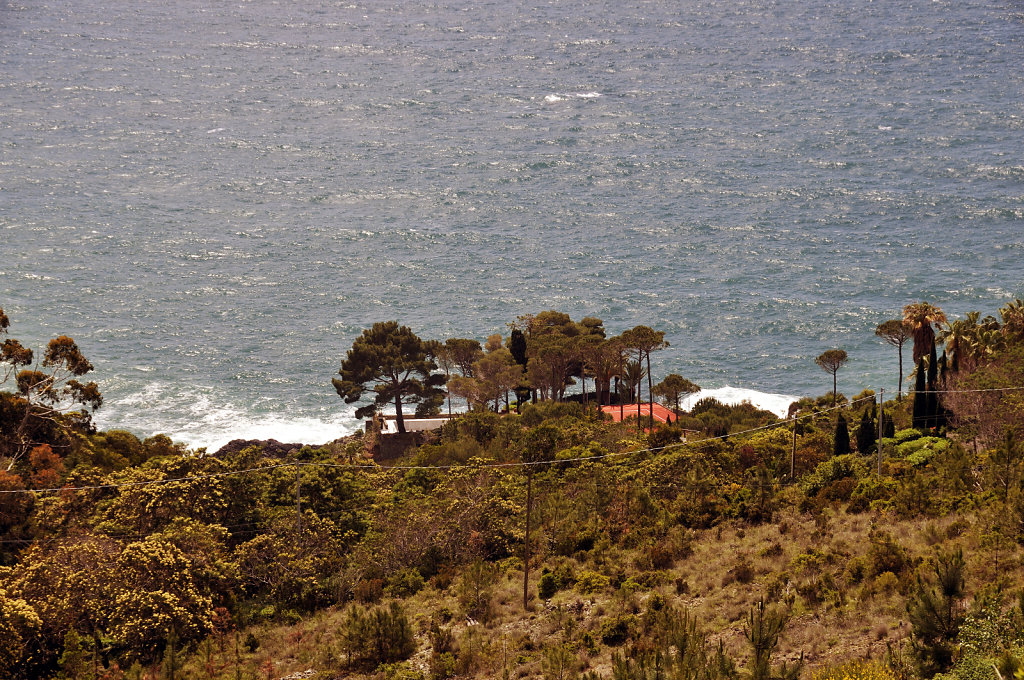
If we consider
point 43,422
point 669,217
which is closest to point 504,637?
point 43,422

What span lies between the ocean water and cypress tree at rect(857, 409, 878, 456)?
39062 millimetres

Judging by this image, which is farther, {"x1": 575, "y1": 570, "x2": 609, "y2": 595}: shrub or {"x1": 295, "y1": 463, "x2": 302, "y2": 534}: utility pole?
{"x1": 295, "y1": 463, "x2": 302, "y2": 534}: utility pole

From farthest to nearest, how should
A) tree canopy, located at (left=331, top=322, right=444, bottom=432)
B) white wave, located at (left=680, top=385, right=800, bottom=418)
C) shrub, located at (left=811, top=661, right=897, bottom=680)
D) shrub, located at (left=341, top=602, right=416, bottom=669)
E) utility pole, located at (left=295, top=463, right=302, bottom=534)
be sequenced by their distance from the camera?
white wave, located at (left=680, top=385, right=800, bottom=418)
tree canopy, located at (left=331, top=322, right=444, bottom=432)
utility pole, located at (left=295, top=463, right=302, bottom=534)
shrub, located at (left=341, top=602, right=416, bottom=669)
shrub, located at (left=811, top=661, right=897, bottom=680)

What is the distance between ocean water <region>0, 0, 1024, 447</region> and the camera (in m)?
110

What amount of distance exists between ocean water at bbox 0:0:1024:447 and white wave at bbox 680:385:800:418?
38.5 inches

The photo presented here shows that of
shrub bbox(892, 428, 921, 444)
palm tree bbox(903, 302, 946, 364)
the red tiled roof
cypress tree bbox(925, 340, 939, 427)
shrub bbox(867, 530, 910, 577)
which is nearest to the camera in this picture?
shrub bbox(867, 530, 910, 577)

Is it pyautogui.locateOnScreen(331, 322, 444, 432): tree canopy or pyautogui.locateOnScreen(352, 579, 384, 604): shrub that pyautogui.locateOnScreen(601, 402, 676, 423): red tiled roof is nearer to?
pyautogui.locateOnScreen(331, 322, 444, 432): tree canopy

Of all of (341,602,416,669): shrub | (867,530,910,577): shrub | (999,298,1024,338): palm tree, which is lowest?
(341,602,416,669): shrub

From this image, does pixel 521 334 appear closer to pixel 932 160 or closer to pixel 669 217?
pixel 669 217

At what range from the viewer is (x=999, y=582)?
34.3 metres

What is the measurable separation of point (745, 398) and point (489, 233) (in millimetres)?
56050

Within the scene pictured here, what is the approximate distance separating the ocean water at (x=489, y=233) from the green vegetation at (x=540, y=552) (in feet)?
129

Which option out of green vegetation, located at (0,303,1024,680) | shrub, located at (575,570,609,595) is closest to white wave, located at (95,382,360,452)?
green vegetation, located at (0,303,1024,680)

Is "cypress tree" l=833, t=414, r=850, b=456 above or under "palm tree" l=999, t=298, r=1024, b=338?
under
